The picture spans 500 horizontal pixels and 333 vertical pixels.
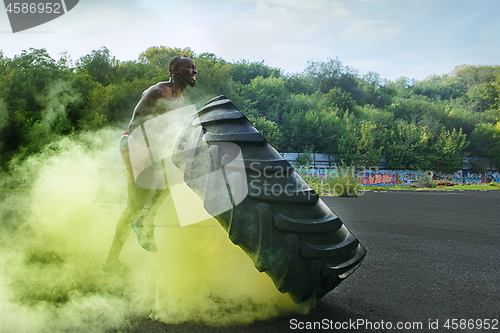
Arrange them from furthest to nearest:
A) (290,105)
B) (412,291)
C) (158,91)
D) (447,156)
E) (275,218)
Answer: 1. (290,105)
2. (447,156)
3. (158,91)
4. (412,291)
5. (275,218)

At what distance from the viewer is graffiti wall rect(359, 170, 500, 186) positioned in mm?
25870

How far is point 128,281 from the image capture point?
1.97 metres

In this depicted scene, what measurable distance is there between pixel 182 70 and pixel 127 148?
2.16ft

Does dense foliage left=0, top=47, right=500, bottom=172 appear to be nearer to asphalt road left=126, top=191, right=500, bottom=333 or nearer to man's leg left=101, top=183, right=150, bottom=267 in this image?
man's leg left=101, top=183, right=150, bottom=267

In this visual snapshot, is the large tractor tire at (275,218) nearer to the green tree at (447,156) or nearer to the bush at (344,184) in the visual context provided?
the bush at (344,184)

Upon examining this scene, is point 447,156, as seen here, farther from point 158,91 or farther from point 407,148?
point 158,91

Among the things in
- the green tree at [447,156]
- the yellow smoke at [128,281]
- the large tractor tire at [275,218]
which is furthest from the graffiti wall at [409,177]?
the large tractor tire at [275,218]

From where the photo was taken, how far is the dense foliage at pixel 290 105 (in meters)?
13.1

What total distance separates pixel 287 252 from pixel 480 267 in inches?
84.3

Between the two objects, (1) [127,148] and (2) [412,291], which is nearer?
(2) [412,291]

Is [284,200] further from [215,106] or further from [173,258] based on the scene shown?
[173,258]

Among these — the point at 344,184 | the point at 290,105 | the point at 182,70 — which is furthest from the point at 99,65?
the point at 182,70

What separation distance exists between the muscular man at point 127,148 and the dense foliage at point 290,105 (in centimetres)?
706

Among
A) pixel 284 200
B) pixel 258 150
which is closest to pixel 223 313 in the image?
pixel 284 200
